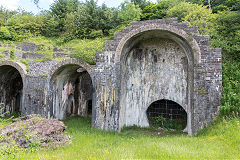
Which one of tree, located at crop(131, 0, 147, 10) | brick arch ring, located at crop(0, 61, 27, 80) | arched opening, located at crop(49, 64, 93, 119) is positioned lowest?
arched opening, located at crop(49, 64, 93, 119)

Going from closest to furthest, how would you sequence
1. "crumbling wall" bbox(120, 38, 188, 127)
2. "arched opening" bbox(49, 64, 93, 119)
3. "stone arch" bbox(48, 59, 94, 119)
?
1. "crumbling wall" bbox(120, 38, 188, 127)
2. "stone arch" bbox(48, 59, 94, 119)
3. "arched opening" bbox(49, 64, 93, 119)

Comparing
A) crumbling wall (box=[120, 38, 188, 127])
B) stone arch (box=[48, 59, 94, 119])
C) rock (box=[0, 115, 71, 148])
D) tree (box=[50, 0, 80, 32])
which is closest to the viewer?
rock (box=[0, 115, 71, 148])

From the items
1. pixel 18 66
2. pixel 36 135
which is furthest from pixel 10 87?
pixel 36 135

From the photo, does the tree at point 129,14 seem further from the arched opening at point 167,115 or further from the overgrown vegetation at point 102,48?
the arched opening at point 167,115

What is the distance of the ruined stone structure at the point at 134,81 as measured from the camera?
312 inches

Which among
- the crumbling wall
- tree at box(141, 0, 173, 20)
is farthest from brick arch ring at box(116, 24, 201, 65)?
tree at box(141, 0, 173, 20)

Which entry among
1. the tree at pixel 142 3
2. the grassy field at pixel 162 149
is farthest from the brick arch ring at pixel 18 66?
the tree at pixel 142 3

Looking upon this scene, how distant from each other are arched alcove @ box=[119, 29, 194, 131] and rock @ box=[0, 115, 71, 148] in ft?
13.9

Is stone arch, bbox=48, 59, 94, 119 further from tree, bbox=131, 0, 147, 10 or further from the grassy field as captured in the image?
tree, bbox=131, 0, 147, 10

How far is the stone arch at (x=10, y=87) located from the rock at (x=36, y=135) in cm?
593

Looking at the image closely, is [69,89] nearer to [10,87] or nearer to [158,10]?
[10,87]

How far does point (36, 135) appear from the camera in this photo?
615cm

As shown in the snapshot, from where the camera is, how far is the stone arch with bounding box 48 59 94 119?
10.6 m

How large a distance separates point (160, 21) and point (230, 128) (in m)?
5.66
